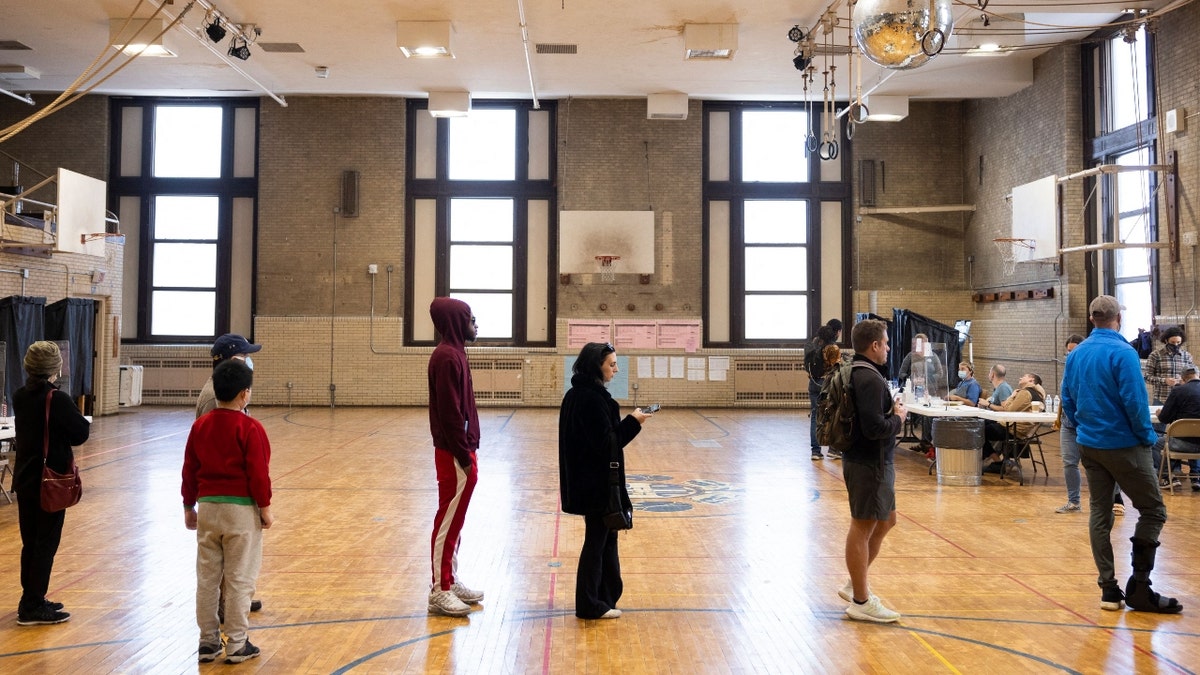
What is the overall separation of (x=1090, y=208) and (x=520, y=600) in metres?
12.3

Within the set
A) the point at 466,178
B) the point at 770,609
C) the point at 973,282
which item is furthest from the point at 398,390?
the point at 770,609

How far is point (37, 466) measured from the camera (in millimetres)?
4195

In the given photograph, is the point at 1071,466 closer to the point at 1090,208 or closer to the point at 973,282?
the point at 1090,208

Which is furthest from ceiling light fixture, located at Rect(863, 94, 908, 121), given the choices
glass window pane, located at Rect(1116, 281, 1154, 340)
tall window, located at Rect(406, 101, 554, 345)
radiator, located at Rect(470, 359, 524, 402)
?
radiator, located at Rect(470, 359, 524, 402)

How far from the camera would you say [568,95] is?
16953mm

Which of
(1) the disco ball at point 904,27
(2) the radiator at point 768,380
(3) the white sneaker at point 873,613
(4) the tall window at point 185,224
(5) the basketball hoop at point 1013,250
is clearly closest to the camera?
(3) the white sneaker at point 873,613

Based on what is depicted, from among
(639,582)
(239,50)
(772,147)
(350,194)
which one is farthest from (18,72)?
(639,582)

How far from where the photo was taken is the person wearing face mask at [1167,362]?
9484mm

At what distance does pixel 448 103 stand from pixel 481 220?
7.89 feet

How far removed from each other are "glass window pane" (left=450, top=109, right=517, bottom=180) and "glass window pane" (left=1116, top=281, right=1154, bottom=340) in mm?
10585

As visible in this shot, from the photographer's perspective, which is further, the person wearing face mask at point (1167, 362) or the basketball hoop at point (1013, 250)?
the basketball hoop at point (1013, 250)

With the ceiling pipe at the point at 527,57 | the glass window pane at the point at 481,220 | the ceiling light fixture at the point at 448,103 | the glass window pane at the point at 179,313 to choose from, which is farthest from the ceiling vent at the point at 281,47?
the glass window pane at the point at 179,313

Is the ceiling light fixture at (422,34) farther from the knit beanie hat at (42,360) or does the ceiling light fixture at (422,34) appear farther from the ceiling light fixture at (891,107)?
the knit beanie hat at (42,360)

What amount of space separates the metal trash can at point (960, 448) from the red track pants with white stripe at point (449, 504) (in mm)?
5589
